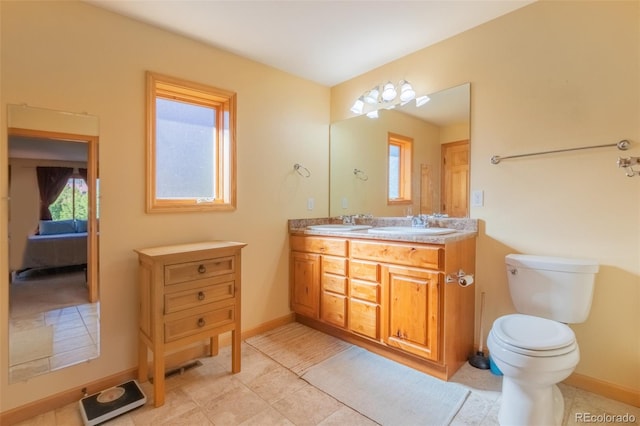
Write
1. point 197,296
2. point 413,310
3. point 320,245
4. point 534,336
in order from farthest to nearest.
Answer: point 320,245 < point 413,310 < point 197,296 < point 534,336

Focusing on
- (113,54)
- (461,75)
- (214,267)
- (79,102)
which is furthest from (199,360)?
(461,75)

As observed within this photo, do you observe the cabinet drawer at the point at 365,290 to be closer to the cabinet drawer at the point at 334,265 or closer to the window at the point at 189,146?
the cabinet drawer at the point at 334,265

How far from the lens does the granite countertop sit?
6.47 feet

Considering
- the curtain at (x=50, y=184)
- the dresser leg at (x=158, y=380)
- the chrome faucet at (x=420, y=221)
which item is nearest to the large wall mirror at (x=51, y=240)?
the curtain at (x=50, y=184)

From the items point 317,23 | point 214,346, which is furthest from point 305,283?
point 317,23

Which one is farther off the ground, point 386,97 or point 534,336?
point 386,97

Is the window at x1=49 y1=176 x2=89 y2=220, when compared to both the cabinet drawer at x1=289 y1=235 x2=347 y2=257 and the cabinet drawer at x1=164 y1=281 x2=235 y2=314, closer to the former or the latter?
the cabinet drawer at x1=164 y1=281 x2=235 y2=314

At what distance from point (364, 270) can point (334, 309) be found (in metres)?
0.47

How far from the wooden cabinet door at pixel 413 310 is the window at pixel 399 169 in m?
0.88

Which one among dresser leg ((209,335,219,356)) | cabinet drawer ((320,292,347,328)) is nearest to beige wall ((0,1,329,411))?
dresser leg ((209,335,219,356))

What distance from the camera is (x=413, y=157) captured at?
9.02ft

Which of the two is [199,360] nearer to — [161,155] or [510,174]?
[161,155]

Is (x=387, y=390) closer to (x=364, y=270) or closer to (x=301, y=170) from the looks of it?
(x=364, y=270)

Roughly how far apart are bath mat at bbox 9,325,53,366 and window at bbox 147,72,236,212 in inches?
35.1
